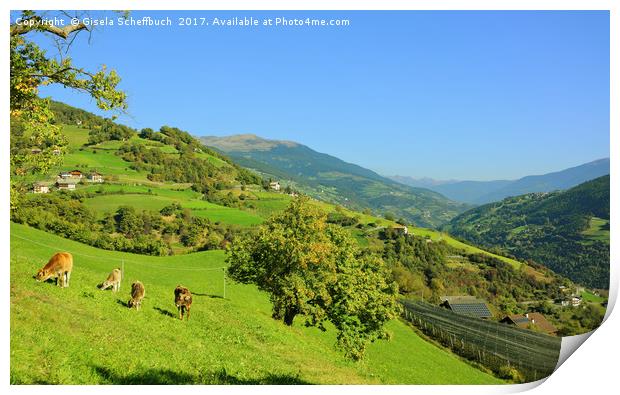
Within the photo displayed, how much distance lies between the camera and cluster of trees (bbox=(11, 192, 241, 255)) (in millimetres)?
33281

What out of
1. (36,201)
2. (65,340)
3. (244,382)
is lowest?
(244,382)

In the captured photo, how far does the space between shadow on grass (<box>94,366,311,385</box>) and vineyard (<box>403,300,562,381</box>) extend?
854 cm

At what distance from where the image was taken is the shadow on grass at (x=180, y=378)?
9664mm

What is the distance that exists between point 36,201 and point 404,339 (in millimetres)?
24495

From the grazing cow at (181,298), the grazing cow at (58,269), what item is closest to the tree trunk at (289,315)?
the grazing cow at (181,298)

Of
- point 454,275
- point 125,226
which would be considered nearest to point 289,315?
point 125,226

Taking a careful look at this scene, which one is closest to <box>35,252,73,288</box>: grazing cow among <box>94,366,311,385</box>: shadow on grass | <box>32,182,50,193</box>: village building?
<box>94,366,311,385</box>: shadow on grass

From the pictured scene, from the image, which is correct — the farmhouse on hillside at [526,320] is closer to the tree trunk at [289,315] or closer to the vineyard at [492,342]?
the vineyard at [492,342]

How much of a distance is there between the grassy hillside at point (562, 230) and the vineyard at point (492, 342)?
3.52m

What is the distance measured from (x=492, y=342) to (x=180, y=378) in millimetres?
17284

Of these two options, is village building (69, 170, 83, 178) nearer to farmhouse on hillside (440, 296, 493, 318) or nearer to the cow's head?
the cow's head
